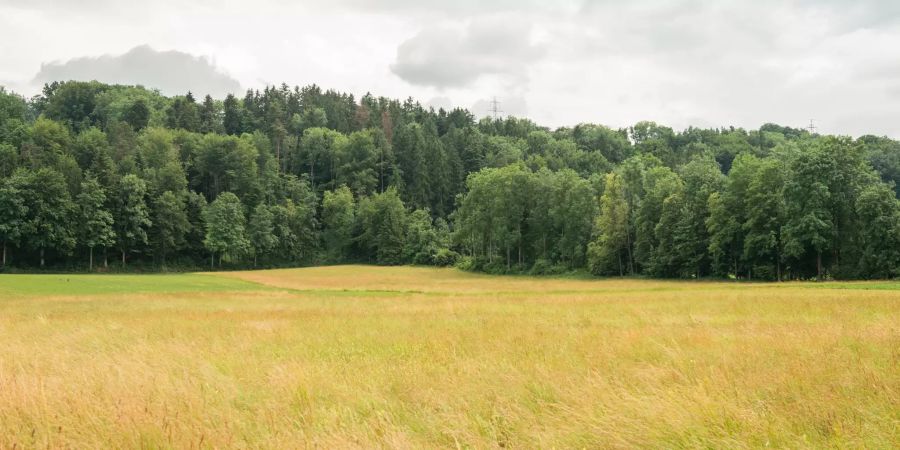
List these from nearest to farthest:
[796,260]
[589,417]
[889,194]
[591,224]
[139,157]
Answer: [589,417], [889,194], [796,260], [591,224], [139,157]

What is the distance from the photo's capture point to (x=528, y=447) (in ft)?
20.4

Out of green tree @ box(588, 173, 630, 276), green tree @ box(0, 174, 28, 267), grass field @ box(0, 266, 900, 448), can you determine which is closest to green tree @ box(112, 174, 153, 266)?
green tree @ box(0, 174, 28, 267)

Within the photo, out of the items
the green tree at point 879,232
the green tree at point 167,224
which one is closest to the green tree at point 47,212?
the green tree at point 167,224

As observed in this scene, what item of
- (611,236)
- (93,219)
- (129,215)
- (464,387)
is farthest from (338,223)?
(464,387)

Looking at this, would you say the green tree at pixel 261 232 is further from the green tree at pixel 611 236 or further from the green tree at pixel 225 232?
the green tree at pixel 611 236

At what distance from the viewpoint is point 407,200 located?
5413 inches

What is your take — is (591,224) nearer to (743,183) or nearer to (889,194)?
(743,183)

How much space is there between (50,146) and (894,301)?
125 metres

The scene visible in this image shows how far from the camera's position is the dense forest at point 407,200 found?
5794cm

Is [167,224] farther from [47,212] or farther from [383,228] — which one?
[383,228]

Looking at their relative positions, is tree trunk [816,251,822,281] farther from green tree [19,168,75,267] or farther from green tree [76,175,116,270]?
green tree [19,168,75,267]

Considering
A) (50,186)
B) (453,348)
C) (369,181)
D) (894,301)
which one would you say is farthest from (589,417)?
(369,181)

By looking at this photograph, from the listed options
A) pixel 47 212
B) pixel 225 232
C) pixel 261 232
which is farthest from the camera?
pixel 261 232

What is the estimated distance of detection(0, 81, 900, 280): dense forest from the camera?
2281 inches
